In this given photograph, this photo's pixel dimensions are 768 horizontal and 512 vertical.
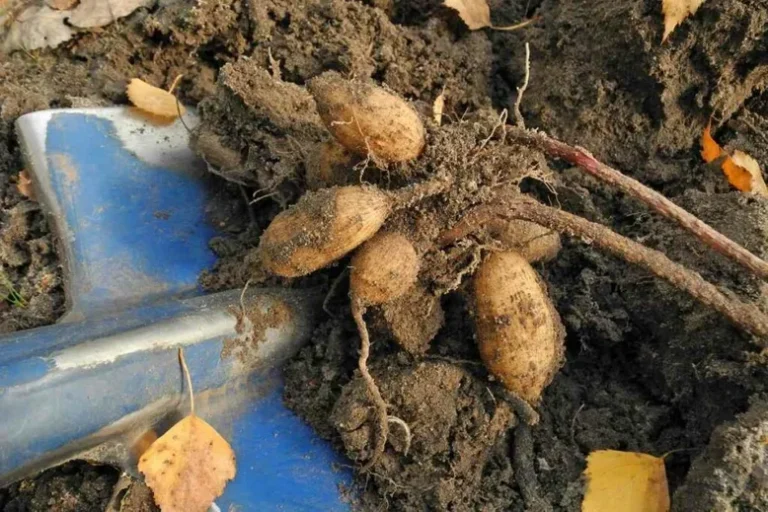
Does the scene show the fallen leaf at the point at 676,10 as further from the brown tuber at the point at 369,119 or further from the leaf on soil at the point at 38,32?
the leaf on soil at the point at 38,32

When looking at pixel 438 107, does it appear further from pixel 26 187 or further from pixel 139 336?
pixel 26 187

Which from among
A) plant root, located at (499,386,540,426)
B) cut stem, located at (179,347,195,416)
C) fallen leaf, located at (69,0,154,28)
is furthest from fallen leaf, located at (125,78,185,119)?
plant root, located at (499,386,540,426)

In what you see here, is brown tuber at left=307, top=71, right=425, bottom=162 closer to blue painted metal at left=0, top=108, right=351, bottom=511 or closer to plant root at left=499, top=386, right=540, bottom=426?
blue painted metal at left=0, top=108, right=351, bottom=511

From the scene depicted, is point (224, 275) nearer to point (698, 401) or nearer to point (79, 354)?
point (79, 354)

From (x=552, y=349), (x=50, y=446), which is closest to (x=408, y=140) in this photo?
(x=552, y=349)

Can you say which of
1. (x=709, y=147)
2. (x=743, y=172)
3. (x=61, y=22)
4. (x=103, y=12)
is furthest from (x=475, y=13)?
(x=61, y=22)

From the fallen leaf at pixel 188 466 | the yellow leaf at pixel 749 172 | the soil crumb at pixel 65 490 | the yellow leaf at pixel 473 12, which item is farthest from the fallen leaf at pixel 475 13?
the soil crumb at pixel 65 490
